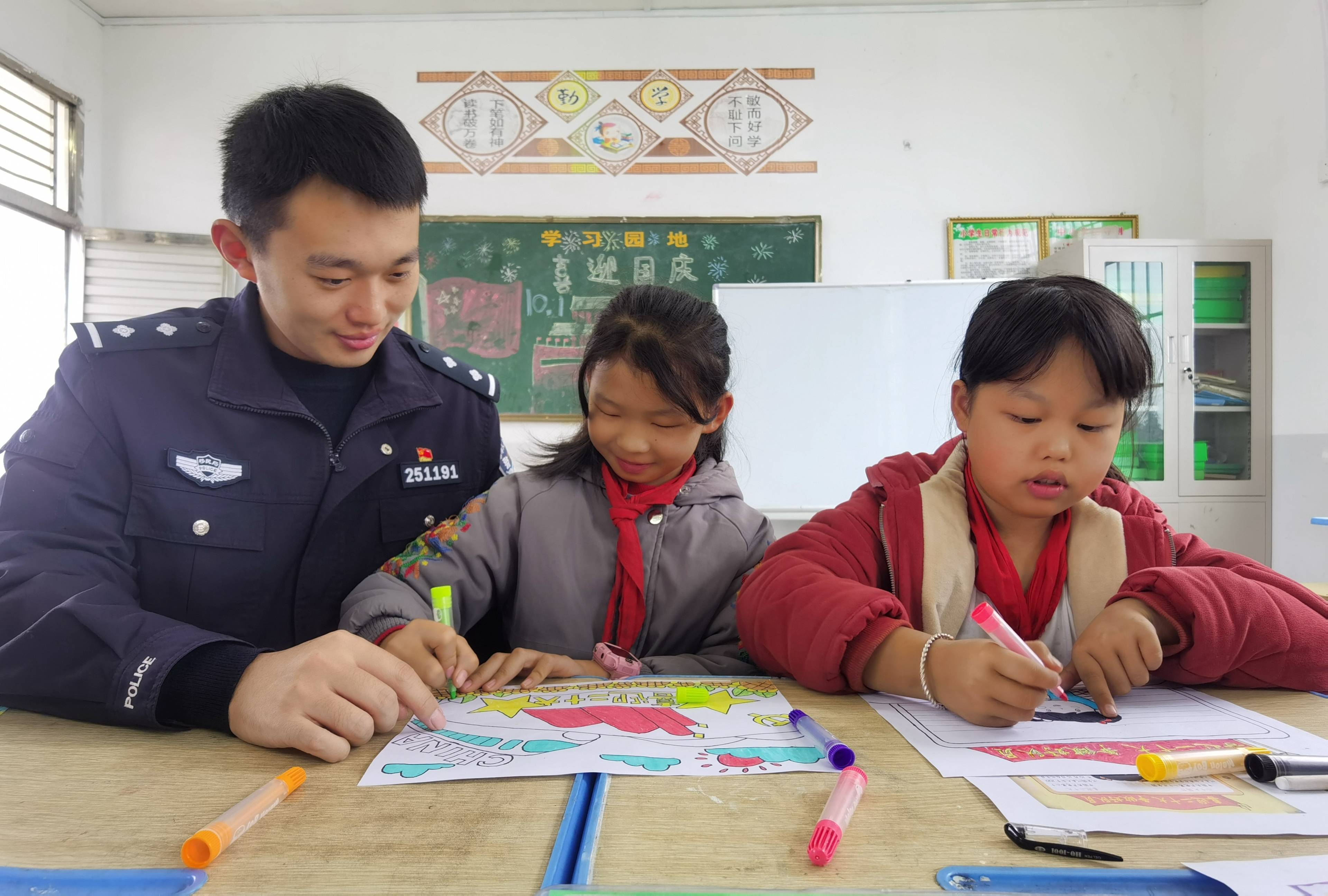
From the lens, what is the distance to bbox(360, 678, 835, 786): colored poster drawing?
57 cm

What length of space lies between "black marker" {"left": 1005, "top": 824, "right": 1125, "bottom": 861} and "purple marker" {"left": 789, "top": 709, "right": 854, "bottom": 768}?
0.12 metres

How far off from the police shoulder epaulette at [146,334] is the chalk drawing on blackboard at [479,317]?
241 cm

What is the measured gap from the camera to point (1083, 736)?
25.4 inches

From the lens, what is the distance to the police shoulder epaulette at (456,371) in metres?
1.28

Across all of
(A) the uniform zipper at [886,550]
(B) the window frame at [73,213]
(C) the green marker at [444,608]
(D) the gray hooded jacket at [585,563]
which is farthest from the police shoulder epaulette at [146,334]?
(B) the window frame at [73,213]

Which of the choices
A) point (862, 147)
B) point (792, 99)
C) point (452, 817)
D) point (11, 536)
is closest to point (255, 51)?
point (792, 99)

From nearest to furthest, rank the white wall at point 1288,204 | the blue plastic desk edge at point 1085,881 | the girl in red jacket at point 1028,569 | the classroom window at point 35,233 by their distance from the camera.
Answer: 1. the blue plastic desk edge at point 1085,881
2. the girl in red jacket at point 1028,569
3. the white wall at point 1288,204
4. the classroom window at point 35,233

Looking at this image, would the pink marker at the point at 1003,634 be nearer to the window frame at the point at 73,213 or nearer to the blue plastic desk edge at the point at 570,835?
the blue plastic desk edge at the point at 570,835

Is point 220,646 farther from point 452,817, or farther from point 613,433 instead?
point 613,433

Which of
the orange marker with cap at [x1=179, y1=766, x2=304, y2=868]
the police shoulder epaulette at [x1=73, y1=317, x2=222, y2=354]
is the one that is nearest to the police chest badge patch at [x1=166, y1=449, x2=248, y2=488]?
the police shoulder epaulette at [x1=73, y1=317, x2=222, y2=354]

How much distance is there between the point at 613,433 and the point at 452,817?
2.01 feet

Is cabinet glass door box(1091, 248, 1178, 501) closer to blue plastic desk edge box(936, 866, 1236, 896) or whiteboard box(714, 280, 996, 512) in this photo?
whiteboard box(714, 280, 996, 512)

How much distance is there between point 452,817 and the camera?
0.49 metres

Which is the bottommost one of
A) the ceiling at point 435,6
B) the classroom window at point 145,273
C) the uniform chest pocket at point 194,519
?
the uniform chest pocket at point 194,519
